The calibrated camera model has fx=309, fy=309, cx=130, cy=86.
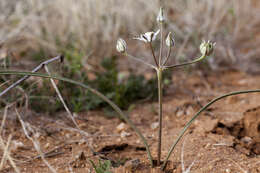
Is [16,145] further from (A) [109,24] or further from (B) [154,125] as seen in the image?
(A) [109,24]

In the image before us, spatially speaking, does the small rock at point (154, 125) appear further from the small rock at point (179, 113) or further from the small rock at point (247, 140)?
the small rock at point (247, 140)

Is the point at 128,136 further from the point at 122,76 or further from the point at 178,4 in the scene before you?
the point at 178,4

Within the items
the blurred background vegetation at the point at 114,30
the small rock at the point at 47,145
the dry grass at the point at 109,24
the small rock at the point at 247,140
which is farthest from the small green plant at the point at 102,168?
the dry grass at the point at 109,24

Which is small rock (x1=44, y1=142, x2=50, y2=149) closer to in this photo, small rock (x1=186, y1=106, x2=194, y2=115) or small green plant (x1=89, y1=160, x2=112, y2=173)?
small green plant (x1=89, y1=160, x2=112, y2=173)

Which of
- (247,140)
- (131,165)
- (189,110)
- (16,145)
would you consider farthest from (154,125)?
(16,145)

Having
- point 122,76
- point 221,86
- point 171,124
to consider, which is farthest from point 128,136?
point 221,86
